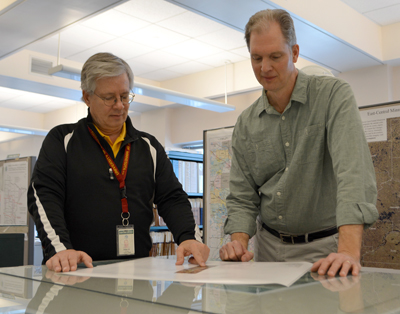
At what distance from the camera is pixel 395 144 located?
2402 millimetres

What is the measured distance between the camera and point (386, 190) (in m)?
2.43

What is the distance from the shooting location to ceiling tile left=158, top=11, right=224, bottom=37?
17.8ft

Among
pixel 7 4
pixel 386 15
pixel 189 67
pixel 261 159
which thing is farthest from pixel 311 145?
pixel 189 67

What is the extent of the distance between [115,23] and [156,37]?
67 centimetres

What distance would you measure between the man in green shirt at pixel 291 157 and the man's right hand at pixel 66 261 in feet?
1.37

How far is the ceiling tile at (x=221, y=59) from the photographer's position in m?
6.85

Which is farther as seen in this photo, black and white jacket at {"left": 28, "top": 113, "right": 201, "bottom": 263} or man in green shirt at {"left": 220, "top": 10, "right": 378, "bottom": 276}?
black and white jacket at {"left": 28, "top": 113, "right": 201, "bottom": 263}

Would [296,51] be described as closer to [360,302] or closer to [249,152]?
[249,152]

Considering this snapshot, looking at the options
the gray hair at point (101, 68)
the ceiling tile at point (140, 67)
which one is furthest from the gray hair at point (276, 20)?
the ceiling tile at point (140, 67)

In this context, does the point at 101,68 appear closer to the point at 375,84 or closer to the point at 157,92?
the point at 157,92

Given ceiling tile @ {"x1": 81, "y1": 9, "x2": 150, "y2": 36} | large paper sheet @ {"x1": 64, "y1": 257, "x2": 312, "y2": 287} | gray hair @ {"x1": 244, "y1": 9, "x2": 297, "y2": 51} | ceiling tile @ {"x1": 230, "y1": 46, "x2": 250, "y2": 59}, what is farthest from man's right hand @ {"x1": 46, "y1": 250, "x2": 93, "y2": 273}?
ceiling tile @ {"x1": 230, "y1": 46, "x2": 250, "y2": 59}

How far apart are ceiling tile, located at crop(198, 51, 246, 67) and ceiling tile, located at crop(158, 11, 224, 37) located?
0.92 metres

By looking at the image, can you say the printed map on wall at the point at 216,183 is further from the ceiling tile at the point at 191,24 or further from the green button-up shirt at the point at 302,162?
the ceiling tile at the point at 191,24

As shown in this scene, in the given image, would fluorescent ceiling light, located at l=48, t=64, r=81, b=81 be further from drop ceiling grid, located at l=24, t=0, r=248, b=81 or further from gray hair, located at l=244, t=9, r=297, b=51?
gray hair, located at l=244, t=9, r=297, b=51
